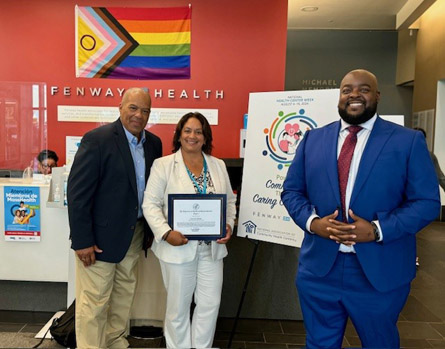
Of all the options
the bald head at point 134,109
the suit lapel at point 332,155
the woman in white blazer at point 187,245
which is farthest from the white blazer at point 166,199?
the suit lapel at point 332,155

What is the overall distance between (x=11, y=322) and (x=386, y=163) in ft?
9.79

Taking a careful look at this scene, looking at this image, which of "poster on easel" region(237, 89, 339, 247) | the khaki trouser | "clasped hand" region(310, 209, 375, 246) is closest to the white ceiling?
"poster on easel" region(237, 89, 339, 247)

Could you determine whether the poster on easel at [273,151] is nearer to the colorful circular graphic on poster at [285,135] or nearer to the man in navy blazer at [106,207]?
the colorful circular graphic on poster at [285,135]

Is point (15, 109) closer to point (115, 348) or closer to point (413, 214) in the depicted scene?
point (115, 348)

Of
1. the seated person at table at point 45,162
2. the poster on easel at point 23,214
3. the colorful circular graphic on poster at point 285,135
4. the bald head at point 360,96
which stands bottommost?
the poster on easel at point 23,214

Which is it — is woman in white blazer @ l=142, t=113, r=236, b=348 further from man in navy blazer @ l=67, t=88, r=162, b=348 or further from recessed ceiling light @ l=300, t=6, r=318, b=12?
recessed ceiling light @ l=300, t=6, r=318, b=12

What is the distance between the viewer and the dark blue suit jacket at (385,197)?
5.16 feet

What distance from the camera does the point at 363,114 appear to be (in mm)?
1659

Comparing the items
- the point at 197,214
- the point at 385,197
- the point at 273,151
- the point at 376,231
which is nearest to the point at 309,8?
the point at 273,151

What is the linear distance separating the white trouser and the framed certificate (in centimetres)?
10

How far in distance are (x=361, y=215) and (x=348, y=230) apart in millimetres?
102

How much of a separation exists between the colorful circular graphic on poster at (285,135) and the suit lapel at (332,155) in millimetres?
707

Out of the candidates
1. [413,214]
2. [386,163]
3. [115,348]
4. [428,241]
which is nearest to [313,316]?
[413,214]

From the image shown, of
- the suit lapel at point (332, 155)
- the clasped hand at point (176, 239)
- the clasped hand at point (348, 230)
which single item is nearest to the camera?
the clasped hand at point (348, 230)
